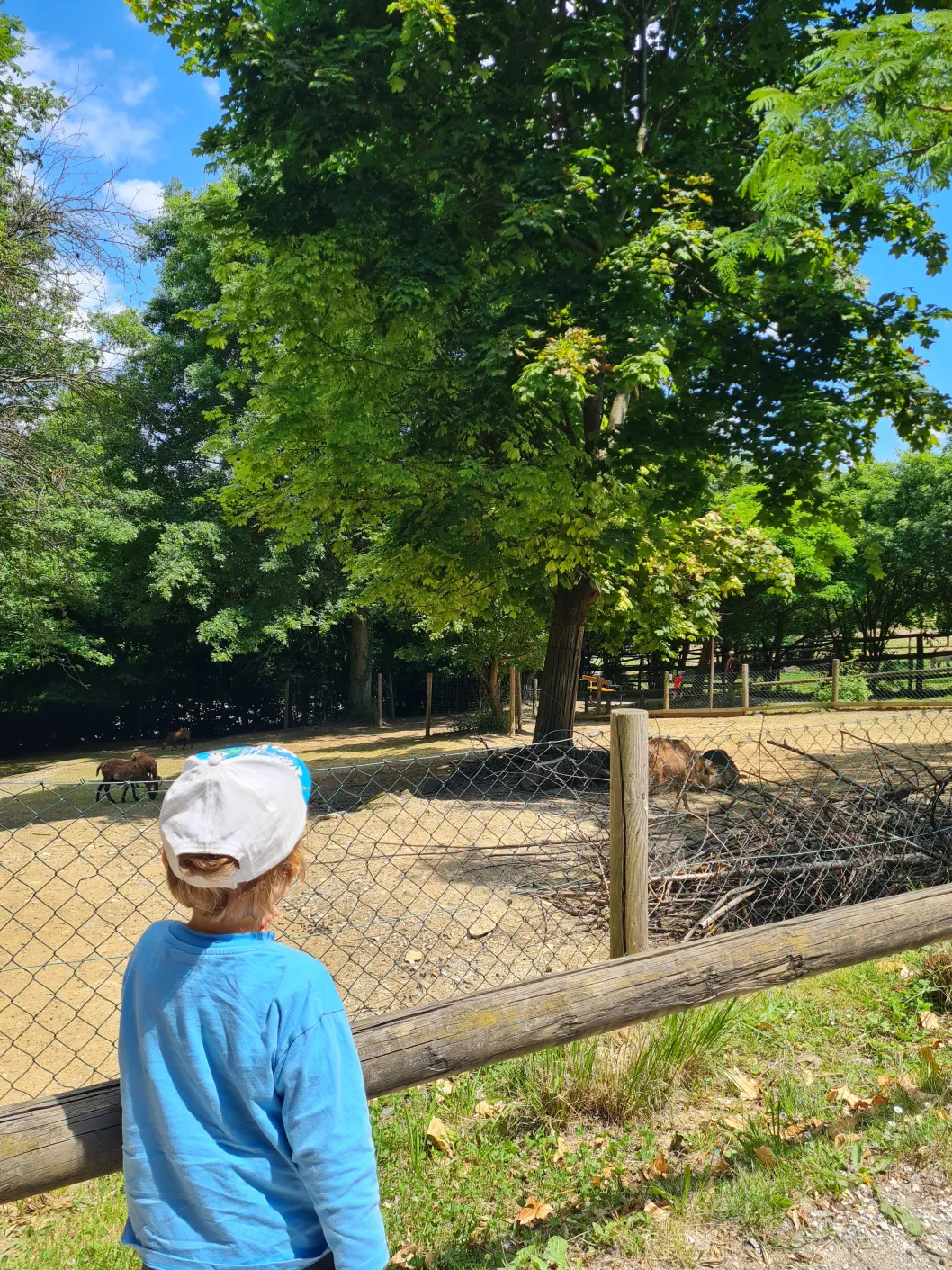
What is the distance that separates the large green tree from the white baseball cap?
25.4ft

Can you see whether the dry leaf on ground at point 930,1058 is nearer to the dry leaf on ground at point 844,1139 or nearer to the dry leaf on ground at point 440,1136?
the dry leaf on ground at point 844,1139

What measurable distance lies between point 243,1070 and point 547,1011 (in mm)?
1198

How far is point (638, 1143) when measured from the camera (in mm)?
2891

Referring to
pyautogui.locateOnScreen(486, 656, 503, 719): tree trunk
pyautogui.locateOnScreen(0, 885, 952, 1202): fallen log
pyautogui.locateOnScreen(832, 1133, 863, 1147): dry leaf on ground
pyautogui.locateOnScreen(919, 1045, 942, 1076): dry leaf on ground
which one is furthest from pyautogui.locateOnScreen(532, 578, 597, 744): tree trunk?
pyautogui.locateOnScreen(832, 1133, 863, 1147): dry leaf on ground

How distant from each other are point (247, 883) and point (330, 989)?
228mm

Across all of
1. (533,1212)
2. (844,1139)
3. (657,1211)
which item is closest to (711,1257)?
(657,1211)

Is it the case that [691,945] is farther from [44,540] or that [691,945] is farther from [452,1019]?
[44,540]

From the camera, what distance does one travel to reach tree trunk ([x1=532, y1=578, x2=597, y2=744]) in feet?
42.5

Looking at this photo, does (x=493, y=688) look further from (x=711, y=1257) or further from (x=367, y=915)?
Result: (x=711, y=1257)

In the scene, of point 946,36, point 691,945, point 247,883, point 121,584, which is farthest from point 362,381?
point 121,584

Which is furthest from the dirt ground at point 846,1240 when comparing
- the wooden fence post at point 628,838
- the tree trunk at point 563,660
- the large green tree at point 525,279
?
the tree trunk at point 563,660

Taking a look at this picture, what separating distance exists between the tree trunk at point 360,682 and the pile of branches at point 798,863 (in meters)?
18.6

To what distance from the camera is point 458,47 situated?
32.8 feet

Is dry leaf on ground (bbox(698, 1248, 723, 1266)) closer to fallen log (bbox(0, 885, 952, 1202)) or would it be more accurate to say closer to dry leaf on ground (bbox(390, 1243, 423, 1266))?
fallen log (bbox(0, 885, 952, 1202))
